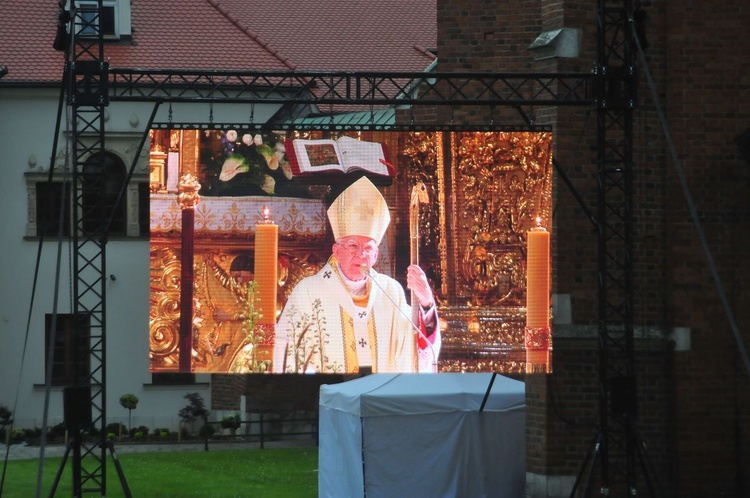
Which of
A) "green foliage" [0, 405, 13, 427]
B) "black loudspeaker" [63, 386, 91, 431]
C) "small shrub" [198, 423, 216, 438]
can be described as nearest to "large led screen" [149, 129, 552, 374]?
"black loudspeaker" [63, 386, 91, 431]

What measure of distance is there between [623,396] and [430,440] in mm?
3739

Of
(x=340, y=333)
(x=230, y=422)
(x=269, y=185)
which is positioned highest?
(x=269, y=185)

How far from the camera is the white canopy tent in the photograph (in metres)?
17.6

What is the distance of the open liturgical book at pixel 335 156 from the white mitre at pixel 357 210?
22 cm

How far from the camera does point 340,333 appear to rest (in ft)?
53.7

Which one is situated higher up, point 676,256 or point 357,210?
point 357,210

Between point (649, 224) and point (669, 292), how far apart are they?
90cm

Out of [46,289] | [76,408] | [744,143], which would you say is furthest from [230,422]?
[744,143]

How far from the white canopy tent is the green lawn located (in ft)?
7.34

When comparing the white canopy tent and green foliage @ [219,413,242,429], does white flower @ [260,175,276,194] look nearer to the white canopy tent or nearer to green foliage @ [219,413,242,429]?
the white canopy tent

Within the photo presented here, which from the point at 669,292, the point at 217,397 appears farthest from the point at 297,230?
the point at 217,397

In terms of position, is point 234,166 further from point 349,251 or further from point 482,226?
point 482,226

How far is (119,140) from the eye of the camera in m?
31.5

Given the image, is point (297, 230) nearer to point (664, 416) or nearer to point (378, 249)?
point (378, 249)
